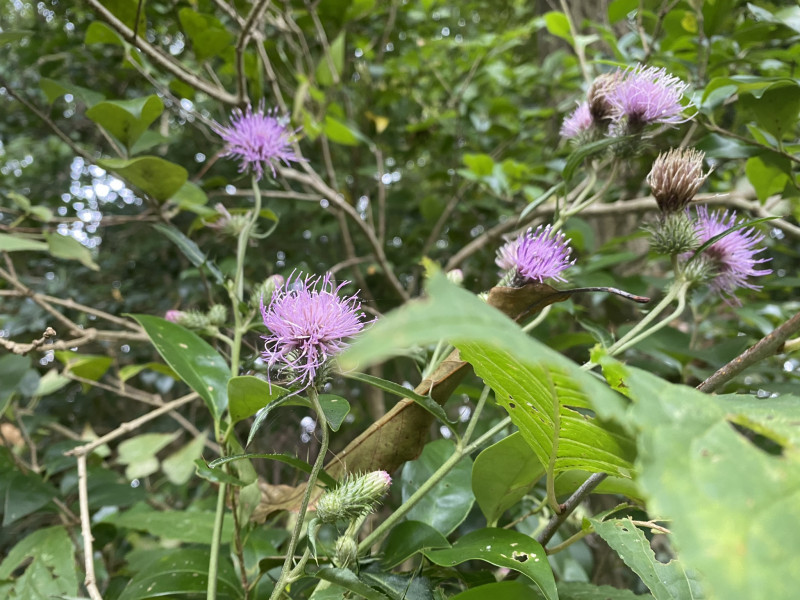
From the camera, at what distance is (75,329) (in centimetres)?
Answer: 126

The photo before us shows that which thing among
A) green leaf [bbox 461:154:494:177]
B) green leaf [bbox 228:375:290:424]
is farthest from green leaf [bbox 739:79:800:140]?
green leaf [bbox 228:375:290:424]

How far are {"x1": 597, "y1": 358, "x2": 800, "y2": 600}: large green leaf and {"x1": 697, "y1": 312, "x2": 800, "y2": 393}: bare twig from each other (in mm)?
223

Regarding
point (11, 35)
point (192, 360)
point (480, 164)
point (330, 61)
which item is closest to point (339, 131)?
point (330, 61)

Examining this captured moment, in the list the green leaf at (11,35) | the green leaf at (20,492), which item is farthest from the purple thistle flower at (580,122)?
the green leaf at (20,492)

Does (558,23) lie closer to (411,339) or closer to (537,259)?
(537,259)

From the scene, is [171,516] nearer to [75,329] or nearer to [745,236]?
[75,329]

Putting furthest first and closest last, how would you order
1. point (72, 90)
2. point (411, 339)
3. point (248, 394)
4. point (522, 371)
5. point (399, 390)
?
point (72, 90)
point (248, 394)
point (399, 390)
point (522, 371)
point (411, 339)

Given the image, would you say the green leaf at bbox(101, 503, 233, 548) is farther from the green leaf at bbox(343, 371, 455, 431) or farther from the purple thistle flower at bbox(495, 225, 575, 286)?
the purple thistle flower at bbox(495, 225, 575, 286)

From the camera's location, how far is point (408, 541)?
727 mm

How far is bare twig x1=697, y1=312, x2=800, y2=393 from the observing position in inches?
19.3

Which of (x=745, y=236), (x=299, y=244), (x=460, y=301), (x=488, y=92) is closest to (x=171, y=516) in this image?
(x=460, y=301)

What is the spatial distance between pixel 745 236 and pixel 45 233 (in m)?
1.53

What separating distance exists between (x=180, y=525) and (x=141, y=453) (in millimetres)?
674

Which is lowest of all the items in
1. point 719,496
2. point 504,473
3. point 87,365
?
point 87,365
